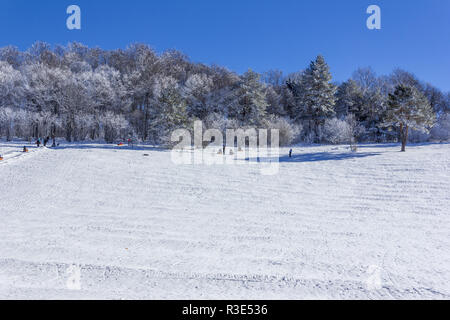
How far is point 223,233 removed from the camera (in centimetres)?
855

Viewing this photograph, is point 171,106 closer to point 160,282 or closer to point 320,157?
point 320,157

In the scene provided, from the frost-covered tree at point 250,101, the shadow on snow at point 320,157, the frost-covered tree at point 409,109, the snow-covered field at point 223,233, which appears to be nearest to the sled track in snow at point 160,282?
the snow-covered field at point 223,233

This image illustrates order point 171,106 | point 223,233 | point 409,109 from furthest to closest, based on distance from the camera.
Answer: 1. point 171,106
2. point 409,109
3. point 223,233

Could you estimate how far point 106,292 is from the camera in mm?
4859

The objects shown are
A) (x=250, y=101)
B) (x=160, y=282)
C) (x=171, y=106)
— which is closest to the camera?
(x=160, y=282)

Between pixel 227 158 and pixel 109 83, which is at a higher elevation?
pixel 109 83

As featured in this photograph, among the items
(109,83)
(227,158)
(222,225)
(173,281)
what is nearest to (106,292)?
(173,281)

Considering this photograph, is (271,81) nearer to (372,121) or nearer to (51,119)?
(372,121)

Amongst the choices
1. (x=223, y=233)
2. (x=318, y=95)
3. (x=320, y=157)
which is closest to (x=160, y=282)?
(x=223, y=233)

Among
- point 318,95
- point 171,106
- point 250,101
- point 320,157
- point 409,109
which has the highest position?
point 318,95

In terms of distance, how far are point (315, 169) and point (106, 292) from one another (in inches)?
697

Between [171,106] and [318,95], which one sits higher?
[318,95]

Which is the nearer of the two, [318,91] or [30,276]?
[30,276]

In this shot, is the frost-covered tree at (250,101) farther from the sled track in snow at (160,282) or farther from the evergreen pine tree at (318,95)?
the sled track in snow at (160,282)
